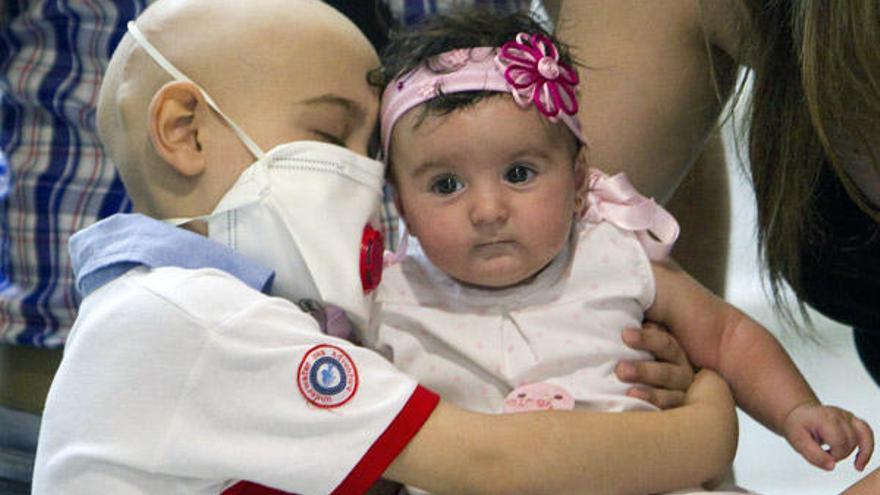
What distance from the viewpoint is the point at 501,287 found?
1386 mm

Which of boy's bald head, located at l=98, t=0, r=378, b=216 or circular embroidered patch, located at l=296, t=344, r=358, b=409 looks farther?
boy's bald head, located at l=98, t=0, r=378, b=216

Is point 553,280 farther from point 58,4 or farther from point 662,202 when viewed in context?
point 58,4

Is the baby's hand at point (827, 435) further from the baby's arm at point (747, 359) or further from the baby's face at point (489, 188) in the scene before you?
the baby's face at point (489, 188)

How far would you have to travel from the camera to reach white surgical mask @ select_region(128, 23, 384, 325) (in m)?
1.28

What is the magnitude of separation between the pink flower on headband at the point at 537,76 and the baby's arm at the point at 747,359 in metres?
0.21

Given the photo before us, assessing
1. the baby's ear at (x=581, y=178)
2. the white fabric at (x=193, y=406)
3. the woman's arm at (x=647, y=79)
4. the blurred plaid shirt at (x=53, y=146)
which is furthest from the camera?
the blurred plaid shirt at (x=53, y=146)

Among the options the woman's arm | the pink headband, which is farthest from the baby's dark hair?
the woman's arm

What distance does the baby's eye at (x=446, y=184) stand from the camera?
1.33 metres

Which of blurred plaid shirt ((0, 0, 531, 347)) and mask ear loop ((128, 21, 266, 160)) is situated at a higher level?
mask ear loop ((128, 21, 266, 160))

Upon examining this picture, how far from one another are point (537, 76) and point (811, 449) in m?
0.45

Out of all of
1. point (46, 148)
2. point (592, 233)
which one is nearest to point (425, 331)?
point (592, 233)

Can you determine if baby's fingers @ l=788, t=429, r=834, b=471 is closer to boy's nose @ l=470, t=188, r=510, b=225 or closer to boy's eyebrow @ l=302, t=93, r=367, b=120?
boy's nose @ l=470, t=188, r=510, b=225

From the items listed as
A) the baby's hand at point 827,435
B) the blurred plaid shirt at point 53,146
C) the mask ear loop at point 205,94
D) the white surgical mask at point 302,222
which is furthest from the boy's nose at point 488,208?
the blurred plaid shirt at point 53,146

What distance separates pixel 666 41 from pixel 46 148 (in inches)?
34.1
